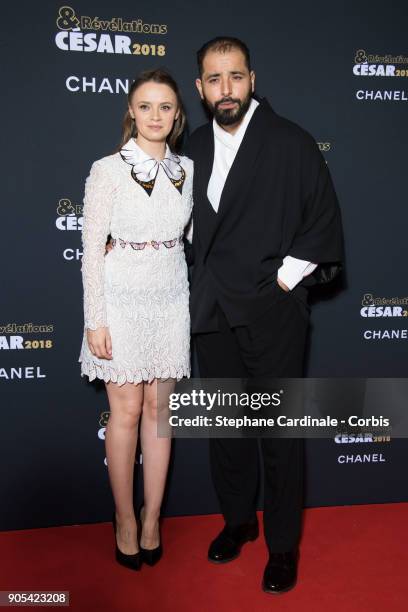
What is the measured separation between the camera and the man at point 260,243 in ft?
7.64

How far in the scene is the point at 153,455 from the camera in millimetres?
2568

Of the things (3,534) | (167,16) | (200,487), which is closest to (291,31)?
(167,16)

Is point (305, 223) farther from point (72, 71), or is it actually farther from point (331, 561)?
point (331, 561)

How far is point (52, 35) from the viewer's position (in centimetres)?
250

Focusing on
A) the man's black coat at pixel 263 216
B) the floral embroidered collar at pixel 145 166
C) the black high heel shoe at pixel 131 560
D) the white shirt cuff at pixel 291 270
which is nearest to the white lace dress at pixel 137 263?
the floral embroidered collar at pixel 145 166

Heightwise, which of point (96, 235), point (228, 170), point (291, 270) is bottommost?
point (291, 270)

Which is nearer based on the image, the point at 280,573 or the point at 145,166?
the point at 145,166

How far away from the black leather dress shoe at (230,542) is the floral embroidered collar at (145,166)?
135cm

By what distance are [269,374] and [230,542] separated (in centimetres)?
73

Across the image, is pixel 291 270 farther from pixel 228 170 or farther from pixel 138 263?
pixel 138 263

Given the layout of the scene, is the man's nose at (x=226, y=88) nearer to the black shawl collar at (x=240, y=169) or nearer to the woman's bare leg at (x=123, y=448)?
the black shawl collar at (x=240, y=169)

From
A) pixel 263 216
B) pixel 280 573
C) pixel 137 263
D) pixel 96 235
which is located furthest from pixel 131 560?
pixel 263 216

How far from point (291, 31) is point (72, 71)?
84cm

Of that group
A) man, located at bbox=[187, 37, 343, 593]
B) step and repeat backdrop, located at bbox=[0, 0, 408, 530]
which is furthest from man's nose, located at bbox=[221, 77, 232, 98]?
step and repeat backdrop, located at bbox=[0, 0, 408, 530]
